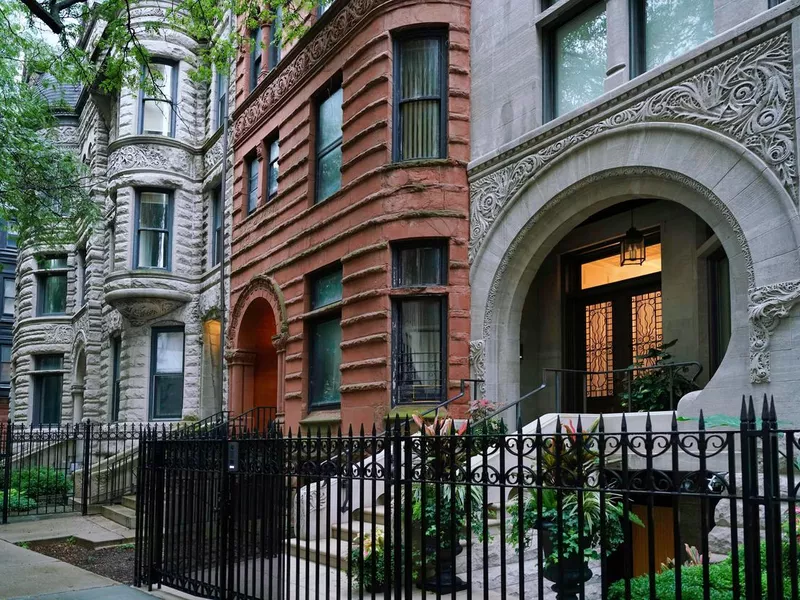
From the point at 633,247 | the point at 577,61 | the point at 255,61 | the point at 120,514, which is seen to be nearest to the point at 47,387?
the point at 255,61

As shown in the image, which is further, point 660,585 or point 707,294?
point 707,294

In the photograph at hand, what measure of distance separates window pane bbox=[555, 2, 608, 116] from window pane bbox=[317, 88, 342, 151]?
5.57 metres

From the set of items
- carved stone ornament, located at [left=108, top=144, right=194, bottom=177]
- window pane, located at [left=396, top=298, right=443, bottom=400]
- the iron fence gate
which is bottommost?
the iron fence gate

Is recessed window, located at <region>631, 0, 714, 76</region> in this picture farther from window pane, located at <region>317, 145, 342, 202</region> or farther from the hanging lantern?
window pane, located at <region>317, 145, 342, 202</region>

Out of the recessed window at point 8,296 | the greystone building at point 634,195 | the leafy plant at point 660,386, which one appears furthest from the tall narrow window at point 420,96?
the recessed window at point 8,296

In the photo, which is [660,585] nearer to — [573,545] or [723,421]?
[573,545]

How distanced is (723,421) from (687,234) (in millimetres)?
5333

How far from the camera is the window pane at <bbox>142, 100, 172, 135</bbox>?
24359mm

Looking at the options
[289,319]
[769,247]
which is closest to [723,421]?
[769,247]

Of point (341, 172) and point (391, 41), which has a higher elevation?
point (391, 41)

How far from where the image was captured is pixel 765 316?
352 inches

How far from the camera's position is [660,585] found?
20.4 feet

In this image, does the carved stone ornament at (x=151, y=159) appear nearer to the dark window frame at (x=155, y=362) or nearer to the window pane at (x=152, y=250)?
the window pane at (x=152, y=250)

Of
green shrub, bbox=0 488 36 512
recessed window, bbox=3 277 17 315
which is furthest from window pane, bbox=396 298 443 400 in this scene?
recessed window, bbox=3 277 17 315
